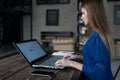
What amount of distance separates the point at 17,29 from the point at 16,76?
760 centimetres

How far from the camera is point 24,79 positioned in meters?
1.01

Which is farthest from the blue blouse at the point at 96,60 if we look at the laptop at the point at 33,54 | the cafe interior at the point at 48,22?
the cafe interior at the point at 48,22

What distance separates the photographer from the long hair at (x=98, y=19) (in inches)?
43.4

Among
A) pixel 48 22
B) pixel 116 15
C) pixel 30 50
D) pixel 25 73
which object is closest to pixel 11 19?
pixel 48 22

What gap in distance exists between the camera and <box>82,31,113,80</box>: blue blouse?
1.05 meters

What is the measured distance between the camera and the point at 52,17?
7898 mm

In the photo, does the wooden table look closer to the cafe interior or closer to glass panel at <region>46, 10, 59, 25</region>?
the cafe interior

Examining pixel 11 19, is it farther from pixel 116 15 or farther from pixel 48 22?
pixel 116 15

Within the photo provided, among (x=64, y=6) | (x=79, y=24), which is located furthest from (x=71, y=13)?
(x=79, y=24)

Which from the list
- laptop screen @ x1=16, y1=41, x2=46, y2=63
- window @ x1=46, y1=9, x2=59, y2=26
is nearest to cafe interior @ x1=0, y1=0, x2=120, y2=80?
window @ x1=46, y1=9, x2=59, y2=26

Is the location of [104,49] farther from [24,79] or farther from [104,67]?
[24,79]

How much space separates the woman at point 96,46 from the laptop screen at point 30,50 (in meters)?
0.34

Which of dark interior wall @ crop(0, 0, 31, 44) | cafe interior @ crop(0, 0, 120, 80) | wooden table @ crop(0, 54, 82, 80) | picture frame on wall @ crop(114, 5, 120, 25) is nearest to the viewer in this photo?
wooden table @ crop(0, 54, 82, 80)

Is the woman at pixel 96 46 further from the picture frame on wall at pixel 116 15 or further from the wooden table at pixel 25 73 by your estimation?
the picture frame on wall at pixel 116 15
